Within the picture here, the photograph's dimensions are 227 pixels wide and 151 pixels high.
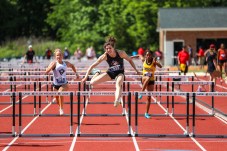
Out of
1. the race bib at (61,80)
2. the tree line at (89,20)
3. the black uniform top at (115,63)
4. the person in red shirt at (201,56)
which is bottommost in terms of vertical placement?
the race bib at (61,80)

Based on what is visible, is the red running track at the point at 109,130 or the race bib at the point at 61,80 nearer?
the red running track at the point at 109,130

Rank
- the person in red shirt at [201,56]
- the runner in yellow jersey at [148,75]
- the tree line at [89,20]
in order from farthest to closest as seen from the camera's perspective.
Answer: the tree line at [89,20]
the person in red shirt at [201,56]
the runner in yellow jersey at [148,75]

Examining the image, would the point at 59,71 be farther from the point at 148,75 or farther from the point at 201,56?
the point at 201,56

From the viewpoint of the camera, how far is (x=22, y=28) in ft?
325

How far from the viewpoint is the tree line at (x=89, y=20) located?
220ft

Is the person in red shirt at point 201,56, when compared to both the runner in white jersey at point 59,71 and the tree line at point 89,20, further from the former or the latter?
the runner in white jersey at point 59,71

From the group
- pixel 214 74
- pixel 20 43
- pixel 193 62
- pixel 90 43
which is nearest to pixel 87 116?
pixel 214 74

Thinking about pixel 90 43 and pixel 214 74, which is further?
pixel 90 43

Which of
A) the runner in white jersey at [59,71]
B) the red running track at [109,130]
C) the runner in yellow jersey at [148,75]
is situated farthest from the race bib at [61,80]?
the runner in yellow jersey at [148,75]

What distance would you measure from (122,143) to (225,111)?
292 inches

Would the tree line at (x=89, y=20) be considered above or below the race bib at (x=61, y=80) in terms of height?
above

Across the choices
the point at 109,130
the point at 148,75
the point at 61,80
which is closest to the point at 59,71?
the point at 61,80

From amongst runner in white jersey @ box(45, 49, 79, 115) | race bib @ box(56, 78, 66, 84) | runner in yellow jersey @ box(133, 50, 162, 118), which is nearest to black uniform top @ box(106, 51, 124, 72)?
runner in white jersey @ box(45, 49, 79, 115)

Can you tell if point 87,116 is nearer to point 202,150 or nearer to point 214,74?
point 202,150
